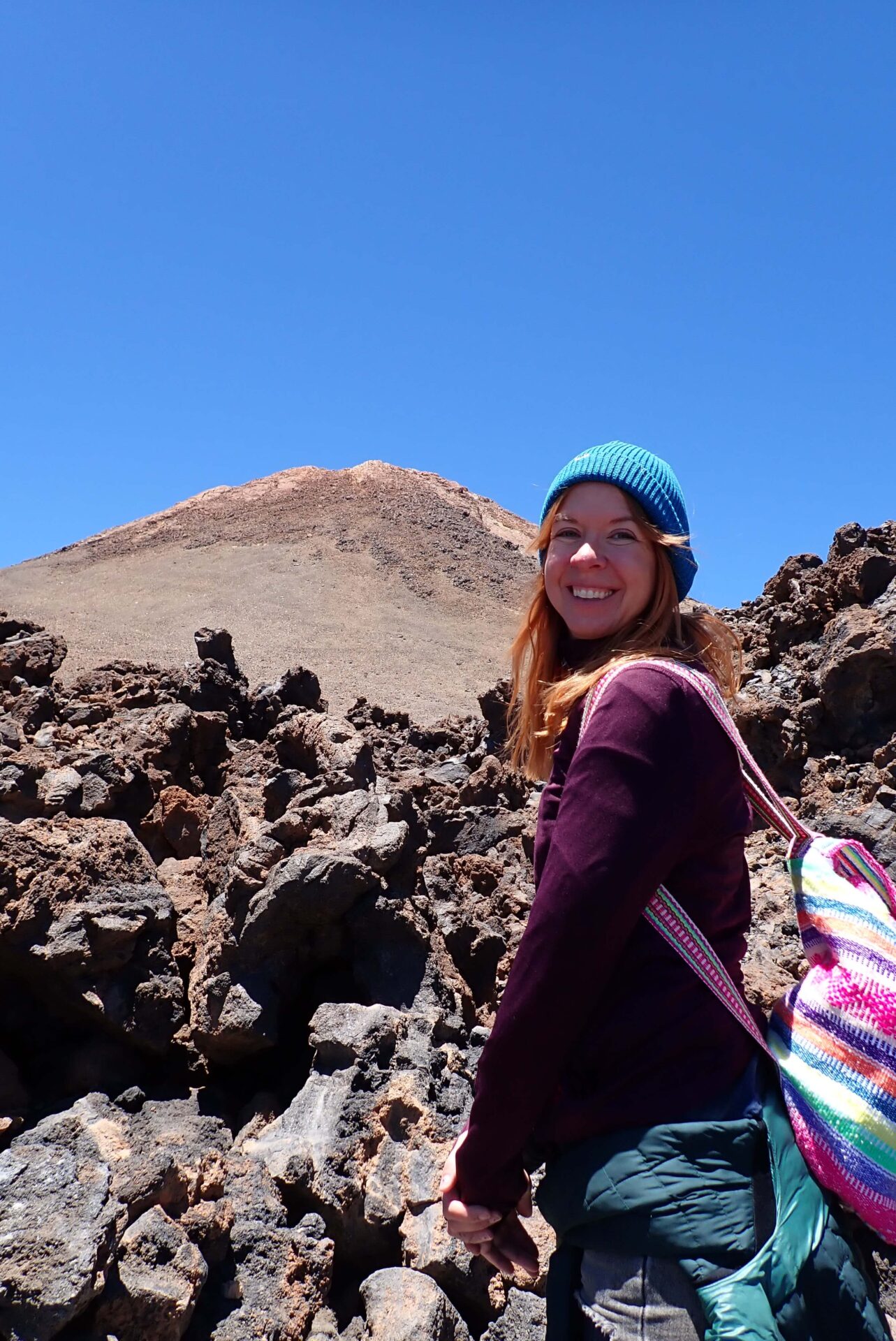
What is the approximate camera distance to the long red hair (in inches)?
58.4

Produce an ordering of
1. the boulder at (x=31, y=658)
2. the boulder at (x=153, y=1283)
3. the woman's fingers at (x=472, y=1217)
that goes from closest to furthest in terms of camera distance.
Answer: the woman's fingers at (x=472, y=1217) → the boulder at (x=153, y=1283) → the boulder at (x=31, y=658)

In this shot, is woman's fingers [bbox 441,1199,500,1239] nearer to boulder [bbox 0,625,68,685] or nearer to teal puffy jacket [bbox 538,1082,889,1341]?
teal puffy jacket [bbox 538,1082,889,1341]

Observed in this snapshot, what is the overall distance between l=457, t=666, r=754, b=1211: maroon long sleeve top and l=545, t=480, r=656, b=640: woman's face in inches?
11.2

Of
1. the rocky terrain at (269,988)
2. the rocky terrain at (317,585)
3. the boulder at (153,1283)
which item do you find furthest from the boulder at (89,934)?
the rocky terrain at (317,585)

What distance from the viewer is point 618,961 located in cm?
131

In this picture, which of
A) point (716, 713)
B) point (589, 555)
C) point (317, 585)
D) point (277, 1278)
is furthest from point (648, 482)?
point (317, 585)

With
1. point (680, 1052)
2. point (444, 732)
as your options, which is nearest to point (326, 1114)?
point (680, 1052)

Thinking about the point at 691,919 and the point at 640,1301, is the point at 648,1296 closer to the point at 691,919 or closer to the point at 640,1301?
the point at 640,1301

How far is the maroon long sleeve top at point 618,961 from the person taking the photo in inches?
48.8

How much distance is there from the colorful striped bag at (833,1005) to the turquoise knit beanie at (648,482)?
302 millimetres

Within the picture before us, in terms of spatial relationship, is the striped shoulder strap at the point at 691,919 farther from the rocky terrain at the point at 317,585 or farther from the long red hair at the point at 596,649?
the rocky terrain at the point at 317,585

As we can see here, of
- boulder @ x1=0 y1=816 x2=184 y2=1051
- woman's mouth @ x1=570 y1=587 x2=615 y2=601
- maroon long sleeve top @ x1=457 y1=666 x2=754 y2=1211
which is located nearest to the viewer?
maroon long sleeve top @ x1=457 y1=666 x2=754 y2=1211

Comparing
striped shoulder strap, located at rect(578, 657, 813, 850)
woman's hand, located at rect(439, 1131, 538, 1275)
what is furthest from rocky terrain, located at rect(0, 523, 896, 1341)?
striped shoulder strap, located at rect(578, 657, 813, 850)

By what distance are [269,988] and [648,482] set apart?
2.14m
